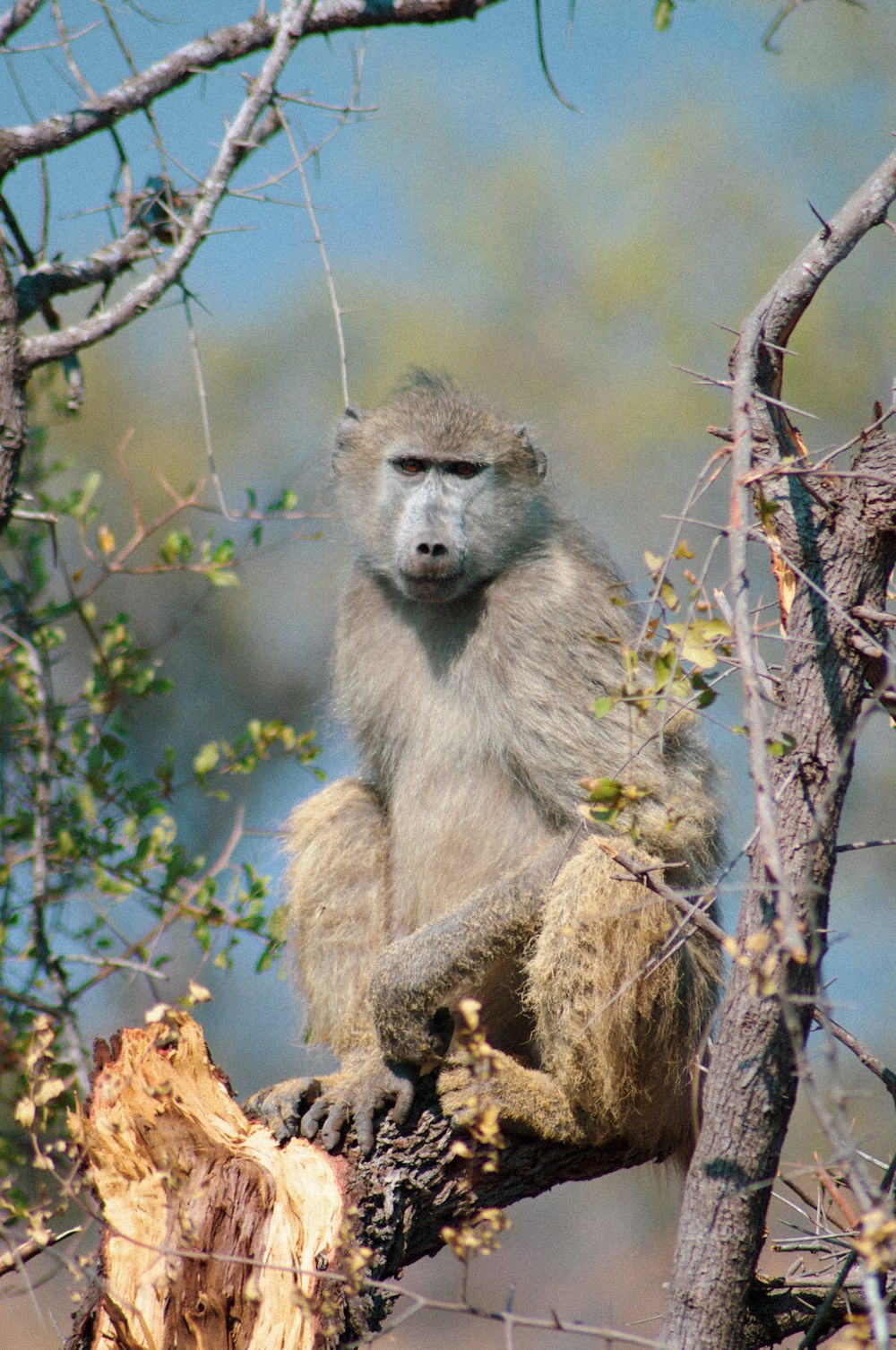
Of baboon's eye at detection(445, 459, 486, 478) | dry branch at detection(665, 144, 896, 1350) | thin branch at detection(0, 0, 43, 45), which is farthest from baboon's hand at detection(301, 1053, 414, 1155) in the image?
thin branch at detection(0, 0, 43, 45)

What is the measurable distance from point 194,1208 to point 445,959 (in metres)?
1.03

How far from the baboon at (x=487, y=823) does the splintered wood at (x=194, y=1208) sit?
248 millimetres

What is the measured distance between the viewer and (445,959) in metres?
3.96

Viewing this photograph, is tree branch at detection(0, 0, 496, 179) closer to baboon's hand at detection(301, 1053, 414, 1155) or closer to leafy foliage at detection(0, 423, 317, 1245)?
leafy foliage at detection(0, 423, 317, 1245)

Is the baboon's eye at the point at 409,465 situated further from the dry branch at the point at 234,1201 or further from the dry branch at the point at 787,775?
A: the dry branch at the point at 234,1201

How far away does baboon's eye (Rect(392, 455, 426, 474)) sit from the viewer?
4.81m

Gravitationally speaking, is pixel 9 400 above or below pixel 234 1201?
above

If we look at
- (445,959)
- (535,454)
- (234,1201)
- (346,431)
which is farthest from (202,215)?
(234,1201)

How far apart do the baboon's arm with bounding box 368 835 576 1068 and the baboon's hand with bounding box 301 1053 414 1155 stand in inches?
A: 2.6

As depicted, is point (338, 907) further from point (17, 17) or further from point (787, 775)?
point (17, 17)

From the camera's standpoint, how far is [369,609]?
16.2 feet

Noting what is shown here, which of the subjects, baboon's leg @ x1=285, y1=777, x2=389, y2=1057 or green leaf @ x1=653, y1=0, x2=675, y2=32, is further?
baboon's leg @ x1=285, y1=777, x2=389, y2=1057

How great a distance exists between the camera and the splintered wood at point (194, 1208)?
3232mm

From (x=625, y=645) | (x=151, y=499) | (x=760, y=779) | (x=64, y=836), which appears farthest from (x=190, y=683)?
(x=760, y=779)
